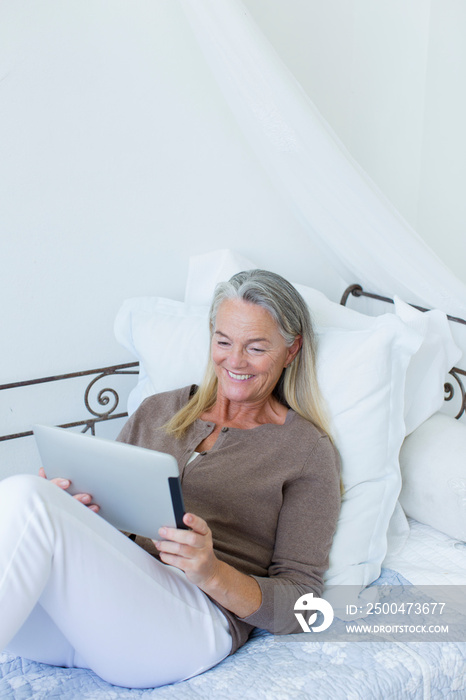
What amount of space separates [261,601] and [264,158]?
1.12 m

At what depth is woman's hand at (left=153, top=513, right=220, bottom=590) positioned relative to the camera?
3.84 feet

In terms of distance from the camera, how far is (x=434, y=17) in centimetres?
228

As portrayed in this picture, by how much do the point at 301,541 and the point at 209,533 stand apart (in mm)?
262

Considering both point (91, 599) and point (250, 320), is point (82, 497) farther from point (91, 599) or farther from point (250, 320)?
point (250, 320)

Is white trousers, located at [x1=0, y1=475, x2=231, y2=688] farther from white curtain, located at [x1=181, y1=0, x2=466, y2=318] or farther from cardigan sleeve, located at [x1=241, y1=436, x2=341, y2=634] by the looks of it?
white curtain, located at [x1=181, y1=0, x2=466, y2=318]

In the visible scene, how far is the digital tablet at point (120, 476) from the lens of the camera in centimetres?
112

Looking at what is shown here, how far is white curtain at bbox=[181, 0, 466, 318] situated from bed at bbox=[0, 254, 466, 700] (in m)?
0.11

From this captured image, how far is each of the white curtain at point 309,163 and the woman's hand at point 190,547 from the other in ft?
3.01

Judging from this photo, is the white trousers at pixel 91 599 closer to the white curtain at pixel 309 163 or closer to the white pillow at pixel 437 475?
the white pillow at pixel 437 475

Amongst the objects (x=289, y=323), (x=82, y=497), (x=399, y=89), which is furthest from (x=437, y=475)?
(x=399, y=89)

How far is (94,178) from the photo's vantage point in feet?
6.20

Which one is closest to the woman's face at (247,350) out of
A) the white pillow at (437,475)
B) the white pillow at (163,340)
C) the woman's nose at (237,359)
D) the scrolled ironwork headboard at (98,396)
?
the woman's nose at (237,359)

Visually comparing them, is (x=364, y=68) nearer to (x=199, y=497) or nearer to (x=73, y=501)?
(x=199, y=497)

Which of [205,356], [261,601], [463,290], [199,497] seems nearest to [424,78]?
[463,290]
